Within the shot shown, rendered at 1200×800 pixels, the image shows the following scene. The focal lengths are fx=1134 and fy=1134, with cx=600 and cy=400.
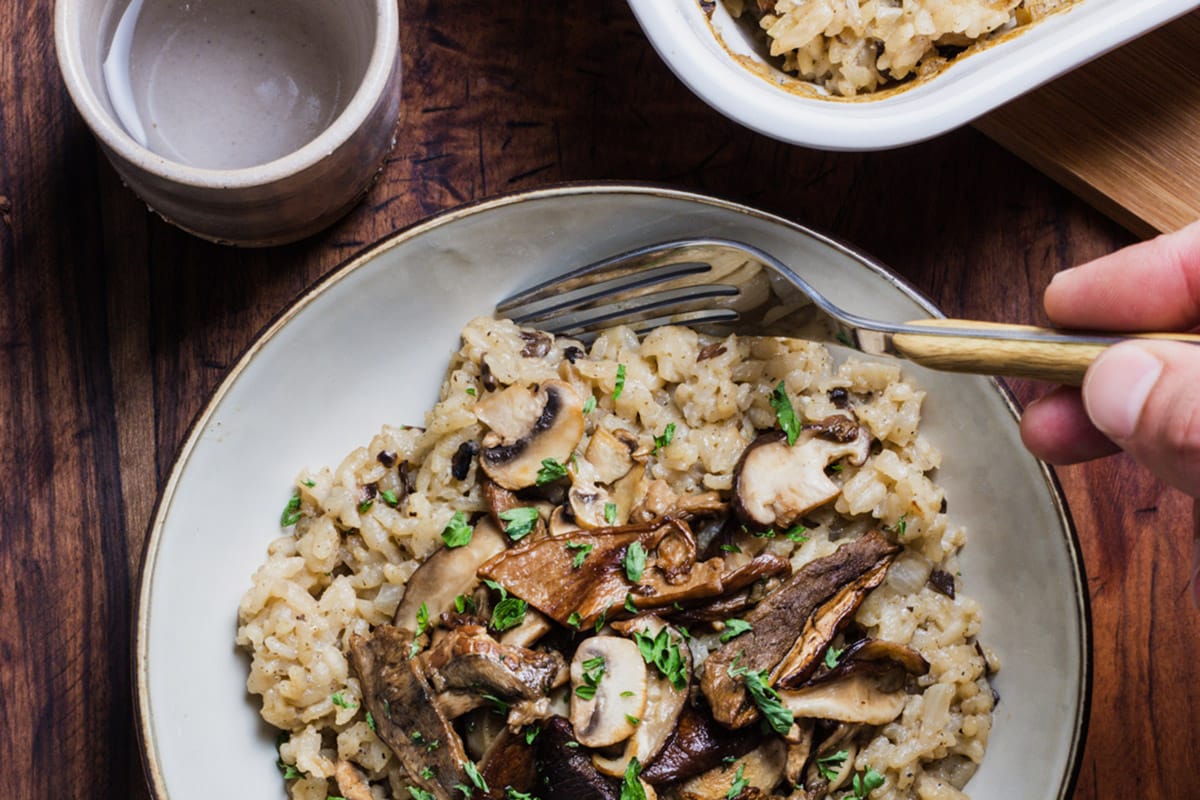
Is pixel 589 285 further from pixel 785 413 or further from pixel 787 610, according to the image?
pixel 787 610

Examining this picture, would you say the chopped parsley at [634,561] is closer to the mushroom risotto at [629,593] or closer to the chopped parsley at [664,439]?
the mushroom risotto at [629,593]

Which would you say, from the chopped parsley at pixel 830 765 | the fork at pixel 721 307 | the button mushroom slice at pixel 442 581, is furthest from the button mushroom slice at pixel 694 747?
the fork at pixel 721 307

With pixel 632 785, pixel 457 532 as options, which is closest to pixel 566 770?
pixel 632 785

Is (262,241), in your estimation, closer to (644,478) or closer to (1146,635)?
(644,478)

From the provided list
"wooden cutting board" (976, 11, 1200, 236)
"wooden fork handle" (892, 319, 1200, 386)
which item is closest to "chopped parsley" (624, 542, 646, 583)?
"wooden fork handle" (892, 319, 1200, 386)

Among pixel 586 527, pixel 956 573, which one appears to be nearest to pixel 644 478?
pixel 586 527

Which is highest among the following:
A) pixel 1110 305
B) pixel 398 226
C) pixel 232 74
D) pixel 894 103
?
pixel 894 103
